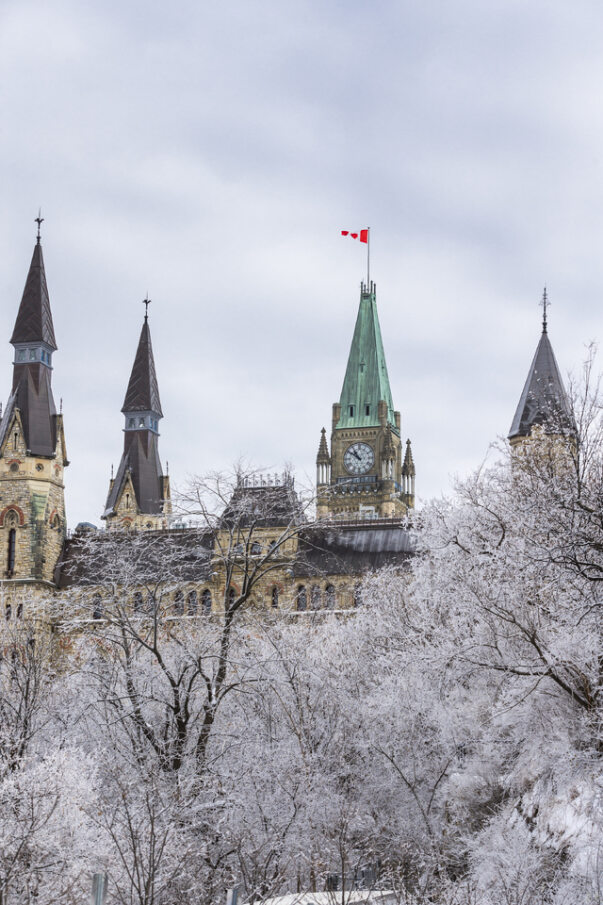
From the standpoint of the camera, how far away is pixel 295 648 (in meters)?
44.1

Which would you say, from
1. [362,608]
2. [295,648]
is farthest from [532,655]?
[362,608]

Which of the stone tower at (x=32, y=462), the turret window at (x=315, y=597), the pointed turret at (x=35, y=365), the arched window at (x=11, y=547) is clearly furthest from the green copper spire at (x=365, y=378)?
the turret window at (x=315, y=597)

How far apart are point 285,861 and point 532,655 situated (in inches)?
296

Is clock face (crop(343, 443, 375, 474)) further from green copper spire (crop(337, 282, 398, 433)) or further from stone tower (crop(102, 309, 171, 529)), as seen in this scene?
stone tower (crop(102, 309, 171, 529))

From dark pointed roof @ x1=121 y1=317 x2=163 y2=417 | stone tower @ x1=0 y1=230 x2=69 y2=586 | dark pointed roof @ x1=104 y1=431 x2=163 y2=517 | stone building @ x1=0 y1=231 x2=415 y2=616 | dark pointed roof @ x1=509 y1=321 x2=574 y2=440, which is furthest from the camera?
dark pointed roof @ x1=121 y1=317 x2=163 y2=417

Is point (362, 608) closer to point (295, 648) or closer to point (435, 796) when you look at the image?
point (295, 648)

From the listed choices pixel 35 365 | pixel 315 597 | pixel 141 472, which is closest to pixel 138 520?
pixel 141 472

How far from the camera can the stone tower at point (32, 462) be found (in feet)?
283

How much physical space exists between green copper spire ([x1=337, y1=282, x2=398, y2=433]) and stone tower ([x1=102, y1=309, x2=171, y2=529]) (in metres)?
45.7

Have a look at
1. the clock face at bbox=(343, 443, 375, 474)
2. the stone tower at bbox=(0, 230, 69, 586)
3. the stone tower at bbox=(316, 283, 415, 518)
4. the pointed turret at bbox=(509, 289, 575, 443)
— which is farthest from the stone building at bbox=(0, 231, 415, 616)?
the clock face at bbox=(343, 443, 375, 474)

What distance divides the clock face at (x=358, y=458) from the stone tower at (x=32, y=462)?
66.1 m

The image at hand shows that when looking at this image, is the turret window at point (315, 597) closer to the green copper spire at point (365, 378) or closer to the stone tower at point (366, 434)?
the stone tower at point (366, 434)

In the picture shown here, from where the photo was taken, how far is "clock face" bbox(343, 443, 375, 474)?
15212 centimetres

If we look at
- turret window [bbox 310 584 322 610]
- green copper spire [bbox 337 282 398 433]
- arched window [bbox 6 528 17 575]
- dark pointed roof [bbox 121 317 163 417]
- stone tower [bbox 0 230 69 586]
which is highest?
green copper spire [bbox 337 282 398 433]
